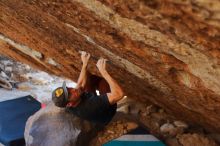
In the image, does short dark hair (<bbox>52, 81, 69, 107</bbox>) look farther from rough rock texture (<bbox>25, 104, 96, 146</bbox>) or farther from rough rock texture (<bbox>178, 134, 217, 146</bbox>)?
rough rock texture (<bbox>178, 134, 217, 146</bbox>)

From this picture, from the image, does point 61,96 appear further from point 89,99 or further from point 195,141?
point 195,141

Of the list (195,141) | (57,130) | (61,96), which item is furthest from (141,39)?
(195,141)

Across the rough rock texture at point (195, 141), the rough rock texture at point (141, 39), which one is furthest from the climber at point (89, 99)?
the rough rock texture at point (195, 141)

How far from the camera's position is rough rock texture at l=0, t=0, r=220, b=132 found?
2.00 meters

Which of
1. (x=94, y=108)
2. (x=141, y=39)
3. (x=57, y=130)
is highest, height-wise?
(x=141, y=39)

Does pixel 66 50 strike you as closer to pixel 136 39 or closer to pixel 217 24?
pixel 136 39

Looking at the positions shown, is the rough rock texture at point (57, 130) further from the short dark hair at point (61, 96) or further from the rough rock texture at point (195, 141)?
the rough rock texture at point (195, 141)

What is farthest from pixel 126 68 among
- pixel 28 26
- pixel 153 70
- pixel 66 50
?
pixel 28 26

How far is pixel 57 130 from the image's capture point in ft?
15.6

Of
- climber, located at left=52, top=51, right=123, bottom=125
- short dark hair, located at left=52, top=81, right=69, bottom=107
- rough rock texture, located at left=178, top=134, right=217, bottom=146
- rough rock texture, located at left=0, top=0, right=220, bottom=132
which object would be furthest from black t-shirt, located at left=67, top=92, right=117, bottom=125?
rough rock texture, located at left=178, top=134, right=217, bottom=146

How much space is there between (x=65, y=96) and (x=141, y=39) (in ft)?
5.27

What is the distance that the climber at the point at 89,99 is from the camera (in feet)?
12.9

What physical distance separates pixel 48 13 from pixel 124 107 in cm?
322

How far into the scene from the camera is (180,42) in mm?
2293
